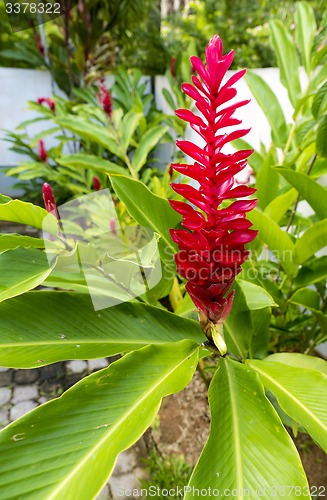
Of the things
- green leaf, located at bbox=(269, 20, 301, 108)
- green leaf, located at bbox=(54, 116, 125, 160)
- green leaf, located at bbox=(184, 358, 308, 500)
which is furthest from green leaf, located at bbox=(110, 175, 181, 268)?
green leaf, located at bbox=(269, 20, 301, 108)

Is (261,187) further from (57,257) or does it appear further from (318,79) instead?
(57,257)

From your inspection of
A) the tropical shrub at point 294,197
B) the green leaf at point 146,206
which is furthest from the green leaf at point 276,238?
the green leaf at point 146,206

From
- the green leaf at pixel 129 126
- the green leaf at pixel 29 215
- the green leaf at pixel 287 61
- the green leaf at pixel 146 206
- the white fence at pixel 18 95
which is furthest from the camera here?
the white fence at pixel 18 95

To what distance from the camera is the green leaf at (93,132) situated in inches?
66.3

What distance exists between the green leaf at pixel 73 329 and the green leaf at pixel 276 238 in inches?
13.1

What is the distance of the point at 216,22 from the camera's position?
13.8 feet

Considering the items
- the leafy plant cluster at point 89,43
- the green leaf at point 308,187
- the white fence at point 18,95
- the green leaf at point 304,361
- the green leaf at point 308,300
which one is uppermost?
the leafy plant cluster at point 89,43

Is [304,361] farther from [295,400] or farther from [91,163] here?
[91,163]

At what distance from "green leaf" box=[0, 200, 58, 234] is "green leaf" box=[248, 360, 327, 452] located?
554 millimetres

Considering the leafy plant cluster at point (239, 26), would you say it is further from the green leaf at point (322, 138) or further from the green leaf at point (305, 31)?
the green leaf at point (322, 138)

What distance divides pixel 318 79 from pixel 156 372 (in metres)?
1.35

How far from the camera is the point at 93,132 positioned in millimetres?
1707

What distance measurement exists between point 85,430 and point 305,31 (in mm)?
1715

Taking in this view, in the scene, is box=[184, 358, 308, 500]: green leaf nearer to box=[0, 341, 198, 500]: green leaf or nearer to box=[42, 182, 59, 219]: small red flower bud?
box=[0, 341, 198, 500]: green leaf
